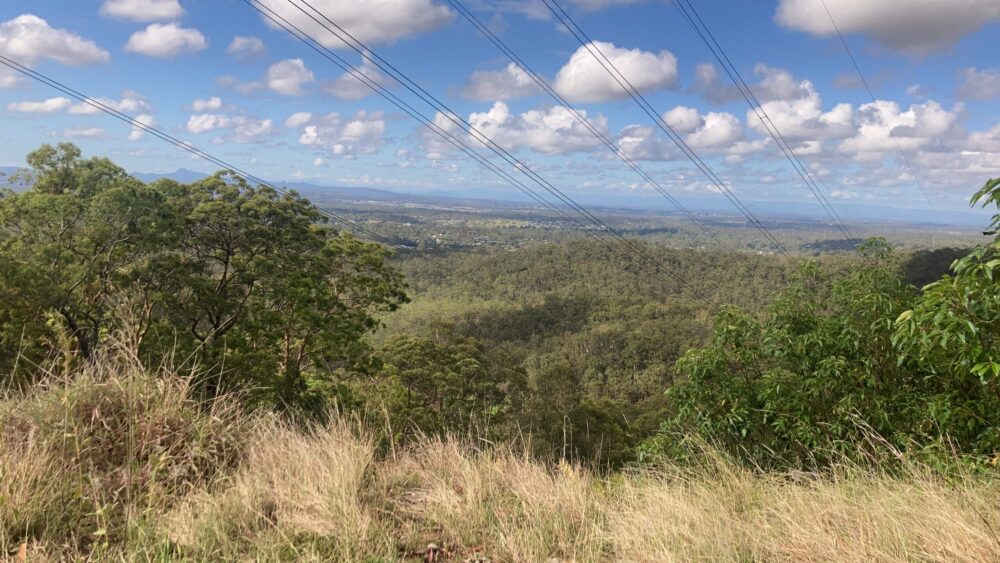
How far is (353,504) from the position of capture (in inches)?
88.5

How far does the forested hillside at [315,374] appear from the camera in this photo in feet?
7.66

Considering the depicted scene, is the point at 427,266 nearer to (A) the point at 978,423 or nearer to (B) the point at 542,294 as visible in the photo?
(B) the point at 542,294

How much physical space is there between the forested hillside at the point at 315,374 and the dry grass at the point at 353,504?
0.06ft

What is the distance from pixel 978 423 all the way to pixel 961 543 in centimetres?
267

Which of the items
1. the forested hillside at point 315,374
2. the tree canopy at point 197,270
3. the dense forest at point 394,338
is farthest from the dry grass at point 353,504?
the tree canopy at point 197,270

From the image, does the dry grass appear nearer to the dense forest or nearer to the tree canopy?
the dense forest

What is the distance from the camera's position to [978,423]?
3.58m

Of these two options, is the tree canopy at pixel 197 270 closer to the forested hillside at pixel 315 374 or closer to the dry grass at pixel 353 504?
the forested hillside at pixel 315 374

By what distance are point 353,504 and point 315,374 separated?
14249 millimetres

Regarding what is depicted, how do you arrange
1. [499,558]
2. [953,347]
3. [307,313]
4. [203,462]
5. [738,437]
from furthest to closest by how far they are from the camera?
[307,313] < [738,437] < [953,347] < [203,462] < [499,558]

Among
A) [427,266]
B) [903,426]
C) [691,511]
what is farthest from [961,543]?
[427,266]

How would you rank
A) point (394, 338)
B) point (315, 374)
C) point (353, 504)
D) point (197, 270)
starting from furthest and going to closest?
point (394, 338) < point (315, 374) < point (197, 270) < point (353, 504)

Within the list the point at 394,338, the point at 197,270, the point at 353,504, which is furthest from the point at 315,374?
the point at 353,504

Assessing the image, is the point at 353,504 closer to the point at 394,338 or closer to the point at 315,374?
the point at 315,374
